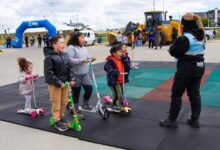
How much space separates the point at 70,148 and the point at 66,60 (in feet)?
4.83

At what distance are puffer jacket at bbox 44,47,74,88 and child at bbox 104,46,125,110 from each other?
2.92 feet

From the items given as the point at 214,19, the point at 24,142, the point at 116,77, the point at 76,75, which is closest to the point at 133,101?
the point at 116,77

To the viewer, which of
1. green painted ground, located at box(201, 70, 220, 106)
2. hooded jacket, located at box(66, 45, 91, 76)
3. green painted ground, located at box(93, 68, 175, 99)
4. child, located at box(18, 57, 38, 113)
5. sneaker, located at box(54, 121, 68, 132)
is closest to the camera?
sneaker, located at box(54, 121, 68, 132)

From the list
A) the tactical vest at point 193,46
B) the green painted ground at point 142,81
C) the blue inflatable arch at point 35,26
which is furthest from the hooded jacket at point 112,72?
the blue inflatable arch at point 35,26

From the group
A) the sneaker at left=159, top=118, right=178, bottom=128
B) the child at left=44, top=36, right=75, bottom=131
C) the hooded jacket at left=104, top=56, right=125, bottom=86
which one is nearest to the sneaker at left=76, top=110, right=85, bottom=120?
the child at left=44, top=36, right=75, bottom=131

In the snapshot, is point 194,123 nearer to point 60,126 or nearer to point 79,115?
point 79,115

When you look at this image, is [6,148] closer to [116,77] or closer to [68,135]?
[68,135]

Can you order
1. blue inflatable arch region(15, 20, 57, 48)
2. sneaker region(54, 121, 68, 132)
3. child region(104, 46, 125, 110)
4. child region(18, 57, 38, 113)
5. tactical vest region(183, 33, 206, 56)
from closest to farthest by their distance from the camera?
tactical vest region(183, 33, 206, 56) → sneaker region(54, 121, 68, 132) → child region(104, 46, 125, 110) → child region(18, 57, 38, 113) → blue inflatable arch region(15, 20, 57, 48)

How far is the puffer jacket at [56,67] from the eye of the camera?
445 centimetres

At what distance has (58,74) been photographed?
4582mm

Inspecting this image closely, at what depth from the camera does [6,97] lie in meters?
7.56

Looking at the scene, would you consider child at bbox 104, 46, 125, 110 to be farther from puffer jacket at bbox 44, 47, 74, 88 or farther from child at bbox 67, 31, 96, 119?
puffer jacket at bbox 44, 47, 74, 88

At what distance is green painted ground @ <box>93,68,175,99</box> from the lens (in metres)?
7.45

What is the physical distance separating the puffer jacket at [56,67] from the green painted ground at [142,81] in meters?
2.68
